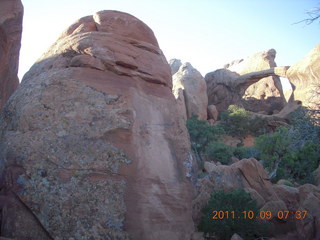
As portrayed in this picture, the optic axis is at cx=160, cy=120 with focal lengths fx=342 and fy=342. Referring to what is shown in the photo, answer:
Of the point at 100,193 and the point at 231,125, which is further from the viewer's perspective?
the point at 231,125

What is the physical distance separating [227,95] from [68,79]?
2580 cm

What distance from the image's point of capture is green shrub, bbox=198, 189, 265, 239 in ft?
20.1

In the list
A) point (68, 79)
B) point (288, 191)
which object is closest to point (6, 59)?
point (68, 79)

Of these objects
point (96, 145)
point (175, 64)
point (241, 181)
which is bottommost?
point (241, 181)

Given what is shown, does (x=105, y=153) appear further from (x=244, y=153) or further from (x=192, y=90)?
(x=192, y=90)

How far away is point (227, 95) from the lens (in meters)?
31.0

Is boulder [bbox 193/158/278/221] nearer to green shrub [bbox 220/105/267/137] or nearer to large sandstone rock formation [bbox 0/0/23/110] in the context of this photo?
large sandstone rock formation [bbox 0/0/23/110]

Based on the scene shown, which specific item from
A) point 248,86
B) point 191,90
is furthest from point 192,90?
point 248,86

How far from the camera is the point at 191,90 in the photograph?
27578mm

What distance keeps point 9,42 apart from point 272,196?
751 cm

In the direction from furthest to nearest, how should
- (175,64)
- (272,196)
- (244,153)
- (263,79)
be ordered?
(175,64) < (263,79) < (244,153) < (272,196)

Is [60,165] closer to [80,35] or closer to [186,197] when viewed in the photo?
[186,197]

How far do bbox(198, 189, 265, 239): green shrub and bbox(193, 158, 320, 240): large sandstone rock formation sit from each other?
0.32 metres

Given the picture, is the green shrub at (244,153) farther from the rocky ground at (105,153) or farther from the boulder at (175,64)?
the boulder at (175,64)
